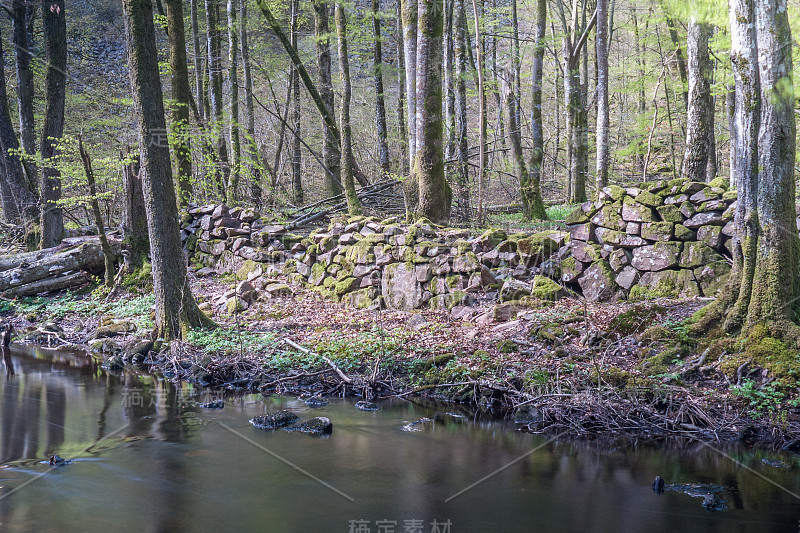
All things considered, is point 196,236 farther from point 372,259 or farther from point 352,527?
point 352,527

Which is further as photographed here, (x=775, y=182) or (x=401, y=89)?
(x=401, y=89)

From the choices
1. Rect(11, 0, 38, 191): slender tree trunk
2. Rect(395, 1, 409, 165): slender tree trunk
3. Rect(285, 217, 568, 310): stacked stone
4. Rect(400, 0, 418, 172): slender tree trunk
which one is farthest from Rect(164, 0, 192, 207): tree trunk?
Rect(395, 1, 409, 165): slender tree trunk

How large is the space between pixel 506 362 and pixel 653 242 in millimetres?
2801

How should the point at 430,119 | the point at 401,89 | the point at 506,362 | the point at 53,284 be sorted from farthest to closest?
1. the point at 401,89
2. the point at 53,284
3. the point at 430,119
4. the point at 506,362

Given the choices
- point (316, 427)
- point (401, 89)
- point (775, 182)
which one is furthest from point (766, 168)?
point (401, 89)

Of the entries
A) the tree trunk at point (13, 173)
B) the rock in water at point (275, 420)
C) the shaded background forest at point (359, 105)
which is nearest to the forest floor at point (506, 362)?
the rock in water at point (275, 420)

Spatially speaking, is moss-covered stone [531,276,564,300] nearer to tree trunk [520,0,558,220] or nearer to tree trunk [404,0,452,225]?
tree trunk [404,0,452,225]

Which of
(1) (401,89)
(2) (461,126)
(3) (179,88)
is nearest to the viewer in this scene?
(3) (179,88)

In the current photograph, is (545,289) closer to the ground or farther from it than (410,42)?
closer to the ground

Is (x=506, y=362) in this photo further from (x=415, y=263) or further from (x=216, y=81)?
(x=216, y=81)

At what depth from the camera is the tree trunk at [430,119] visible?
998 centimetres

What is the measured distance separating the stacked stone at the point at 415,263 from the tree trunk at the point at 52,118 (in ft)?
23.1

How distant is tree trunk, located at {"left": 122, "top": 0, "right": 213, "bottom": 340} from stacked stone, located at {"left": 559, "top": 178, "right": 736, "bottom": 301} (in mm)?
5785

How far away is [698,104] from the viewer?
962cm
